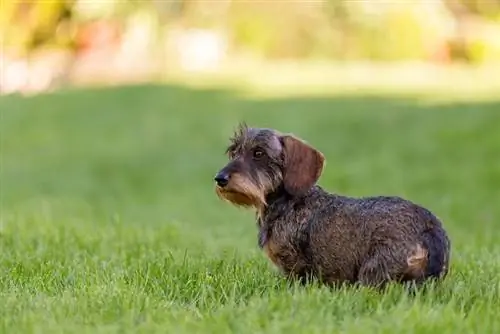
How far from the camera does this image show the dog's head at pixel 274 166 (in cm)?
527

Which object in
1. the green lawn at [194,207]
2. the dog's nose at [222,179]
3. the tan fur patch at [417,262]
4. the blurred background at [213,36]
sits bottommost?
the green lawn at [194,207]

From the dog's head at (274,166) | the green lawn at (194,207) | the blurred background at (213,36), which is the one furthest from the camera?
the blurred background at (213,36)

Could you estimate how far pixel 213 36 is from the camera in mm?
26672

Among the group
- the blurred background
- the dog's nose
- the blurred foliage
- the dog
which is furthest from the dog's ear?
the blurred foliage

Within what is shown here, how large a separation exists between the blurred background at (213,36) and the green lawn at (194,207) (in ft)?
14.6

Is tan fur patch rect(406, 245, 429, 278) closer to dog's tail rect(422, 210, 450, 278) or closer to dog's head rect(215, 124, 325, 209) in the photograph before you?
dog's tail rect(422, 210, 450, 278)

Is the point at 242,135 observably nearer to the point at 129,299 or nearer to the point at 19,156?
the point at 129,299

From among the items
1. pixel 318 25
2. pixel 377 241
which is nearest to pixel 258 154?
pixel 377 241

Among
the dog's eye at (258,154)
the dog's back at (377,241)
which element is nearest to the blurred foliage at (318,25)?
the dog's eye at (258,154)

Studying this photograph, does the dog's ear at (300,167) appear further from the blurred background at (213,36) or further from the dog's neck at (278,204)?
the blurred background at (213,36)

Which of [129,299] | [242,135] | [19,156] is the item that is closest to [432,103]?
[19,156]

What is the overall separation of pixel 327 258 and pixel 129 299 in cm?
117

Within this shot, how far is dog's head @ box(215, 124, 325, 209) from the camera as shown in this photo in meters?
5.27

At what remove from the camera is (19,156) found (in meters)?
17.0
